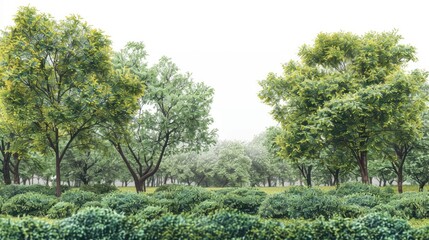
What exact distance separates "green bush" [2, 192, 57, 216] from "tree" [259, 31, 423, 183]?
15.7 m

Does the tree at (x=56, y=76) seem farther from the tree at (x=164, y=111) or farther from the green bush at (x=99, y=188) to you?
the tree at (x=164, y=111)

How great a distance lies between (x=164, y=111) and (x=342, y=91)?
1518 cm

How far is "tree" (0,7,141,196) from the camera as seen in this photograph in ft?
70.8

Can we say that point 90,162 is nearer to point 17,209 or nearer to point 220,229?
point 17,209

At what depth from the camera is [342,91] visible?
25.1 metres

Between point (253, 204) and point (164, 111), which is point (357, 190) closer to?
point (253, 204)

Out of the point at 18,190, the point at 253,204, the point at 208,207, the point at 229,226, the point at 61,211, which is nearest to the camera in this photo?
the point at 229,226

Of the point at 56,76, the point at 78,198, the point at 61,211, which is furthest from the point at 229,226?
the point at 56,76

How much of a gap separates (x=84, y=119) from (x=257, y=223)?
17.3 meters

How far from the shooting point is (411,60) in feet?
89.8

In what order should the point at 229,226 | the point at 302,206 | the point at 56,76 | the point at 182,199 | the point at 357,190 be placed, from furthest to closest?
1. the point at 56,76
2. the point at 357,190
3. the point at 182,199
4. the point at 302,206
5. the point at 229,226

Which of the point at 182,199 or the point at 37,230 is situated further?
the point at 182,199

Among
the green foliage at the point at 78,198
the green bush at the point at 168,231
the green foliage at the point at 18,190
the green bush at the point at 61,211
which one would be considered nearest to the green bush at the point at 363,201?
the green bush at the point at 168,231

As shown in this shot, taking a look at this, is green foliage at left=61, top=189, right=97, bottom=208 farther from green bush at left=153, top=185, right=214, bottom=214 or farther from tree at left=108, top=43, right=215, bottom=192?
tree at left=108, top=43, right=215, bottom=192
